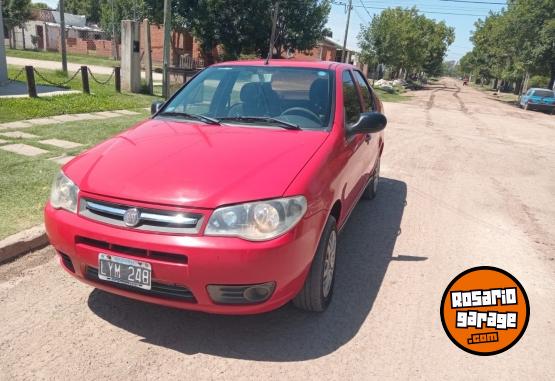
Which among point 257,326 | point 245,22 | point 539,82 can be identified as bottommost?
point 257,326

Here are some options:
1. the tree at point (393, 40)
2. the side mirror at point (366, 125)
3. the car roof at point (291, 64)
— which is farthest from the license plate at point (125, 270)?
the tree at point (393, 40)

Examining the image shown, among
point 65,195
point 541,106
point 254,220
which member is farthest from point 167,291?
point 541,106

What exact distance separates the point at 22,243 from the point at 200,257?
222 cm

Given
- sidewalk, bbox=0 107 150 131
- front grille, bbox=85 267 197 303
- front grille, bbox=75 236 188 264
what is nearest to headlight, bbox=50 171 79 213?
front grille, bbox=75 236 188 264

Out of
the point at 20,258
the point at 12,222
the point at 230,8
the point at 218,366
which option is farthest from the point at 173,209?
the point at 230,8

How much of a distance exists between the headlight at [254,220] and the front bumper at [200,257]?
→ 0.13 feet

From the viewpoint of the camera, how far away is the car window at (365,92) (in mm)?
4853

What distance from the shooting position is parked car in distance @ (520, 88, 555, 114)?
2780 cm

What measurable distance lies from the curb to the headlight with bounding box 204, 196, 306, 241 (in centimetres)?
220

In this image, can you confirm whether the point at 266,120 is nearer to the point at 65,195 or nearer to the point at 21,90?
the point at 65,195

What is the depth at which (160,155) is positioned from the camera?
2.91 metres

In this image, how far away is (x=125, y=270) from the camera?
250 cm

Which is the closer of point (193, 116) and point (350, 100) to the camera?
point (193, 116)

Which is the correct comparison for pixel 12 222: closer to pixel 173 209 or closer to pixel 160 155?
pixel 160 155
